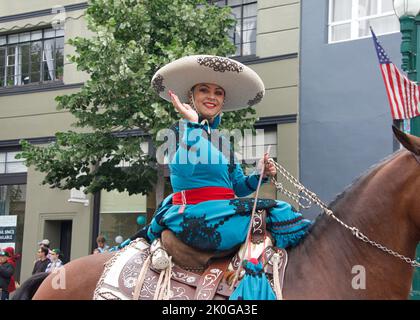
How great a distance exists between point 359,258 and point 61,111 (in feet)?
46.8

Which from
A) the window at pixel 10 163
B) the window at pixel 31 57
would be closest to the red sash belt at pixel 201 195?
the window at pixel 31 57

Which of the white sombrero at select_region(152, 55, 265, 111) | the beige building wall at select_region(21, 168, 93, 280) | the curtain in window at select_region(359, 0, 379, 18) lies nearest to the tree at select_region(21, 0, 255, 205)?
the curtain in window at select_region(359, 0, 379, 18)

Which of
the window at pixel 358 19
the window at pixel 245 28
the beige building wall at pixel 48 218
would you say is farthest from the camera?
the beige building wall at pixel 48 218

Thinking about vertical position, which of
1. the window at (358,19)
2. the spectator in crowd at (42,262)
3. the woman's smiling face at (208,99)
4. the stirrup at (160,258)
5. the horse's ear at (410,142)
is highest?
the window at (358,19)

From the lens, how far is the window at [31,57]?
17469 mm

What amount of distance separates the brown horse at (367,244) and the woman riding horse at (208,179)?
0.74 ft

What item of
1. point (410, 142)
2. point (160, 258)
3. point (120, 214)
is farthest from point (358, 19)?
point (160, 258)

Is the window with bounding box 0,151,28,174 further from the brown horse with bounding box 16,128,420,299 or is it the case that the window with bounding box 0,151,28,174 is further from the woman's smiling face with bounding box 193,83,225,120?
the brown horse with bounding box 16,128,420,299

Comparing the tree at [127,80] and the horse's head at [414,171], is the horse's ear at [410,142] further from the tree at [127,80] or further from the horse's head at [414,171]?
the tree at [127,80]

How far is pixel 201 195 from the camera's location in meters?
4.08

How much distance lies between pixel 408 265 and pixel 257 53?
37.6 ft

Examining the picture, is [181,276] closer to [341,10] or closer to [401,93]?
[401,93]

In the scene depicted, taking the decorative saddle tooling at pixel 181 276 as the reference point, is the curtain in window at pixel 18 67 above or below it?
above

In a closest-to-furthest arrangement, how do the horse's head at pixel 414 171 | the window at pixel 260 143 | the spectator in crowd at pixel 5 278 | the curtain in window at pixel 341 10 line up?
1. the horse's head at pixel 414 171
2. the spectator in crowd at pixel 5 278
3. the curtain in window at pixel 341 10
4. the window at pixel 260 143
